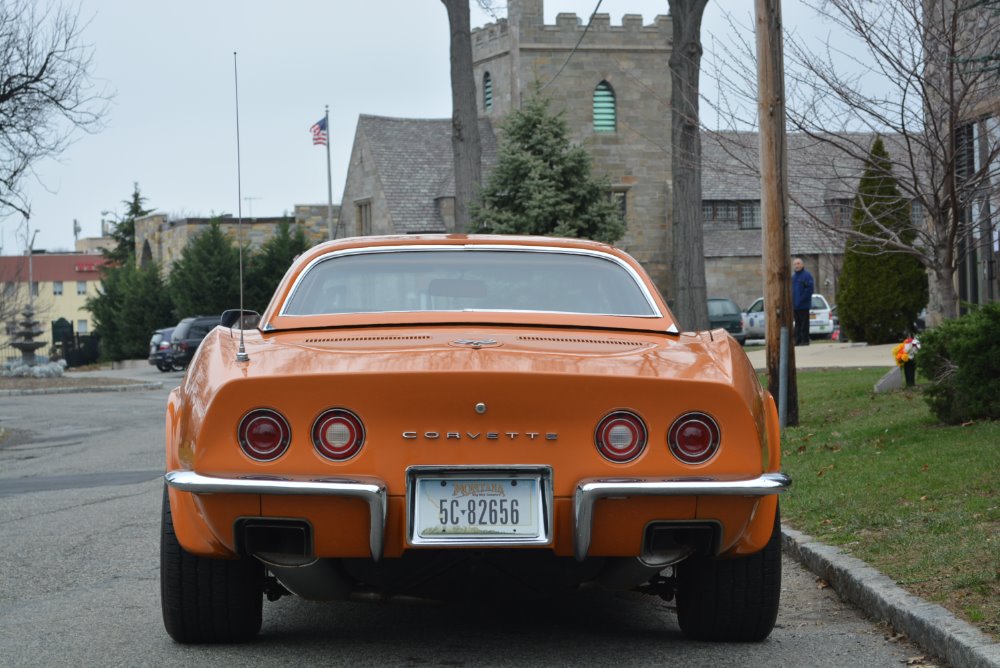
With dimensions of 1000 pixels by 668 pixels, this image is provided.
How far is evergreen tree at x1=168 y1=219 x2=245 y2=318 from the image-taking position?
4875cm

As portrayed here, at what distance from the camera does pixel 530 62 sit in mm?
52156

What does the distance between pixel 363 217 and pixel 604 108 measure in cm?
1092

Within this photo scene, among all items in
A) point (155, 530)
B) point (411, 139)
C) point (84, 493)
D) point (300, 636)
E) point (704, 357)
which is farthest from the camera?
point (411, 139)

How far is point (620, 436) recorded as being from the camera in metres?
4.41

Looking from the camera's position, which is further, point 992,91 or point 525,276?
point 992,91

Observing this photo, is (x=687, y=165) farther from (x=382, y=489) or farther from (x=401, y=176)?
(x=401, y=176)

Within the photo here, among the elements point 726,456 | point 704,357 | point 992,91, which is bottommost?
point 726,456

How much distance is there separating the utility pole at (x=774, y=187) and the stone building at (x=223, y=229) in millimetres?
42145

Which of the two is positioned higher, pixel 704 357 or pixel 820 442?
pixel 704 357

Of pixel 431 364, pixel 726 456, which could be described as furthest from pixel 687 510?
pixel 431 364

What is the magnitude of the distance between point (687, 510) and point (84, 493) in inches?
300

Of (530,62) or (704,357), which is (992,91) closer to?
(704,357)

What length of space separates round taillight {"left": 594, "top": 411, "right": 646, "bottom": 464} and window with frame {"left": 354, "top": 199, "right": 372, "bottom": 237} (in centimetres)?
5161

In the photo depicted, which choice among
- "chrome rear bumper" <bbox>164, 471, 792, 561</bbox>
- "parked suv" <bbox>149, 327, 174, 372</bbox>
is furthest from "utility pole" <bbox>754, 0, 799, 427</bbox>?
"parked suv" <bbox>149, 327, 174, 372</bbox>
